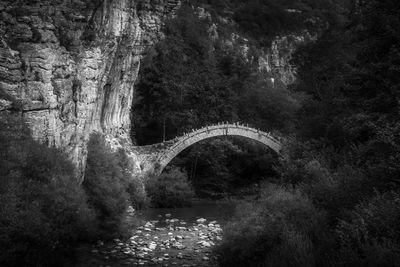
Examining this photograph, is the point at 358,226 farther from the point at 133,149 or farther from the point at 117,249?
the point at 133,149

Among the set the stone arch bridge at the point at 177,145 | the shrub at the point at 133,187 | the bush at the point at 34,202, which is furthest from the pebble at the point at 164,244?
the stone arch bridge at the point at 177,145

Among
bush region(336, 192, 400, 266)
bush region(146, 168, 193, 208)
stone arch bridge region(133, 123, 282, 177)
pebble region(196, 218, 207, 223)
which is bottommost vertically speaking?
pebble region(196, 218, 207, 223)

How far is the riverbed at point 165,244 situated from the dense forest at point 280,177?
3.71 ft

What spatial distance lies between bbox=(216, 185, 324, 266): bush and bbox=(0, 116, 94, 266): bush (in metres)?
6.10

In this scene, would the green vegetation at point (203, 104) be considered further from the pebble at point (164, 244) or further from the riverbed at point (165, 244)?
the pebble at point (164, 244)

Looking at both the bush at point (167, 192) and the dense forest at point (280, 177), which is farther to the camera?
the bush at point (167, 192)

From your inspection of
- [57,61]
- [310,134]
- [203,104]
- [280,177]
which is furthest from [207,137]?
[57,61]

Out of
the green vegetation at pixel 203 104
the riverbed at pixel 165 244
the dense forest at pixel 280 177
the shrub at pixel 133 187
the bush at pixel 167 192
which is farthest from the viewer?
the green vegetation at pixel 203 104

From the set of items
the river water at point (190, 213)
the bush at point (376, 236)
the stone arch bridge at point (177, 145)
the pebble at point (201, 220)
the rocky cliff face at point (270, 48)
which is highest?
the rocky cliff face at point (270, 48)

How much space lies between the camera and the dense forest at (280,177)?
36.7 ft

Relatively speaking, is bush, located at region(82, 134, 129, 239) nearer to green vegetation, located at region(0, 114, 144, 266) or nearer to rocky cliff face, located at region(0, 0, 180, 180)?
green vegetation, located at region(0, 114, 144, 266)

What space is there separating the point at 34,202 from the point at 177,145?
23454mm

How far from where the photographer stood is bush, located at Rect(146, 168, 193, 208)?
3419 centimetres

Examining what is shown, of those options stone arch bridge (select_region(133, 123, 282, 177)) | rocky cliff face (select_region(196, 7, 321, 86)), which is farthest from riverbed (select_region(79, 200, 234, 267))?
rocky cliff face (select_region(196, 7, 321, 86))
